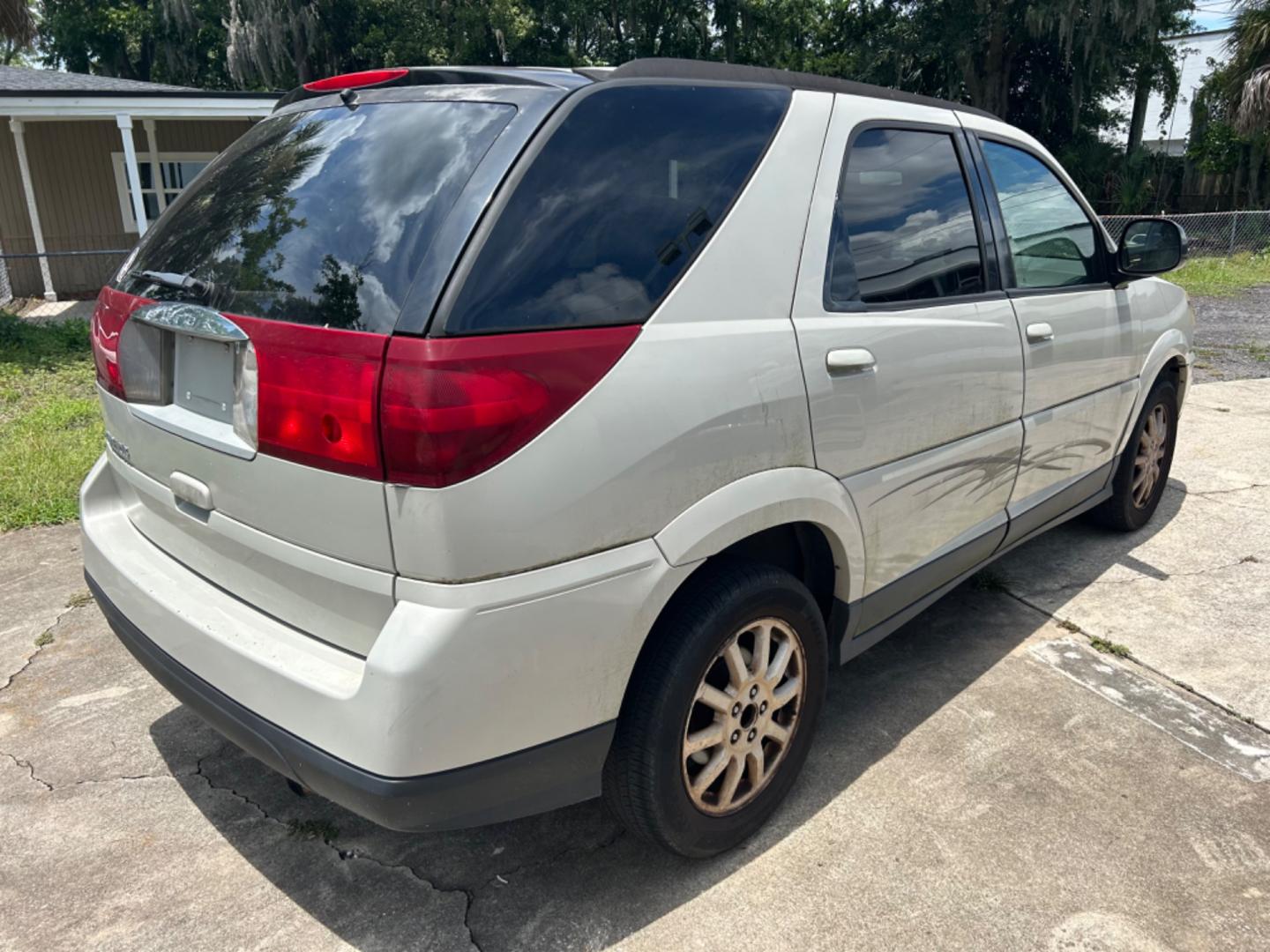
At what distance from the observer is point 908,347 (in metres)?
2.67

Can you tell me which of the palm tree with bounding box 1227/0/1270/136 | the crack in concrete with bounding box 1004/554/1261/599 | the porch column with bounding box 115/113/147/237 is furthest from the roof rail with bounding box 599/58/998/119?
the palm tree with bounding box 1227/0/1270/136

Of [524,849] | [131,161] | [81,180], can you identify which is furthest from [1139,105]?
[524,849]

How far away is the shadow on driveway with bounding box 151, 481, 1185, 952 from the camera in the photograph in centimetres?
229

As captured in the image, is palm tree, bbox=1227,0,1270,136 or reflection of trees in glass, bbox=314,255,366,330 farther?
palm tree, bbox=1227,0,1270,136

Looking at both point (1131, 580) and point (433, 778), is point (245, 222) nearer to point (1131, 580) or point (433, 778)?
point (433, 778)

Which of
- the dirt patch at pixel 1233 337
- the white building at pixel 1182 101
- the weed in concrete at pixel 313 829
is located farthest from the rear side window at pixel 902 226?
the white building at pixel 1182 101

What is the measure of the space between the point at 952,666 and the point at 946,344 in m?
1.29

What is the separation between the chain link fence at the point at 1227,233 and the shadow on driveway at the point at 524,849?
18742 mm

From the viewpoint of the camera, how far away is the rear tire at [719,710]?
2.15 m

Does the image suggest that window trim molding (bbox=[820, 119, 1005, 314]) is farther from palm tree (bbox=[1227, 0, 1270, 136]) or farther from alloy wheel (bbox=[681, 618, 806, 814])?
palm tree (bbox=[1227, 0, 1270, 136])

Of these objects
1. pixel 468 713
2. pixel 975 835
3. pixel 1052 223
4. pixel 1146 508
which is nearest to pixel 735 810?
pixel 975 835

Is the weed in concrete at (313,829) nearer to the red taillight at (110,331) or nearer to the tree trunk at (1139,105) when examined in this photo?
the red taillight at (110,331)

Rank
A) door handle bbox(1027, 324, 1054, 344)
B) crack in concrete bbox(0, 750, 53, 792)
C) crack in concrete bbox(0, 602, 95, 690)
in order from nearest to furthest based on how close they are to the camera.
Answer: crack in concrete bbox(0, 750, 53, 792) < door handle bbox(1027, 324, 1054, 344) < crack in concrete bbox(0, 602, 95, 690)

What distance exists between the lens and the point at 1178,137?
106ft
